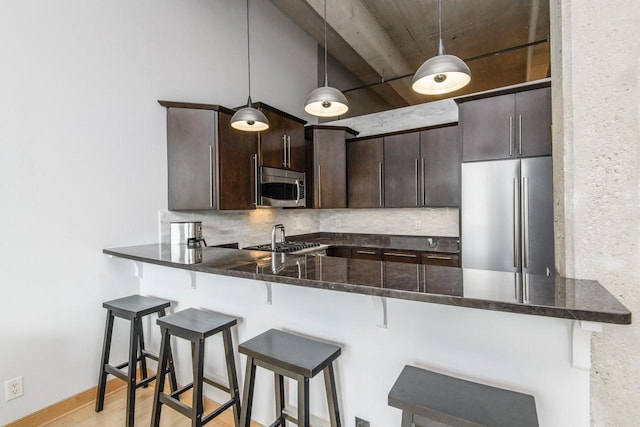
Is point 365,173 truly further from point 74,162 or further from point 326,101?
point 74,162

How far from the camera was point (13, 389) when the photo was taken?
1955 millimetres

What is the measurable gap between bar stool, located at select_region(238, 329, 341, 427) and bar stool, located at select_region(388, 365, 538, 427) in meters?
0.39

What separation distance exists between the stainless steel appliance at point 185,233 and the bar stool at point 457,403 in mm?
2084

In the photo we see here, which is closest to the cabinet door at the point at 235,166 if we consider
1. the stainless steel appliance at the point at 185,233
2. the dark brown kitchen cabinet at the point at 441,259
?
the stainless steel appliance at the point at 185,233

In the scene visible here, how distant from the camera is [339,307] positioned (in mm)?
1593

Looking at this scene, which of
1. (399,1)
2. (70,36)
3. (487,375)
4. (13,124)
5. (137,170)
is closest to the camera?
(487,375)

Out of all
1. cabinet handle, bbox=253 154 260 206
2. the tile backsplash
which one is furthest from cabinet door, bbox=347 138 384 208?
cabinet handle, bbox=253 154 260 206

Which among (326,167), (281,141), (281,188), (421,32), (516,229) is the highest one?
(421,32)

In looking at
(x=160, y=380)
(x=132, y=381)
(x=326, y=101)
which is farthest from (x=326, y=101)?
(x=132, y=381)

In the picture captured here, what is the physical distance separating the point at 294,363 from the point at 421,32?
4.57m

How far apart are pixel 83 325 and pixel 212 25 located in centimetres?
310

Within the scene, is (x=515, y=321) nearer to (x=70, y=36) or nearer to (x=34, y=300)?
(x=34, y=300)

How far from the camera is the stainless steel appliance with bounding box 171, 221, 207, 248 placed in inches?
106

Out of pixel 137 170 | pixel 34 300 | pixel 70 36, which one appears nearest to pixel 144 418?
pixel 34 300
